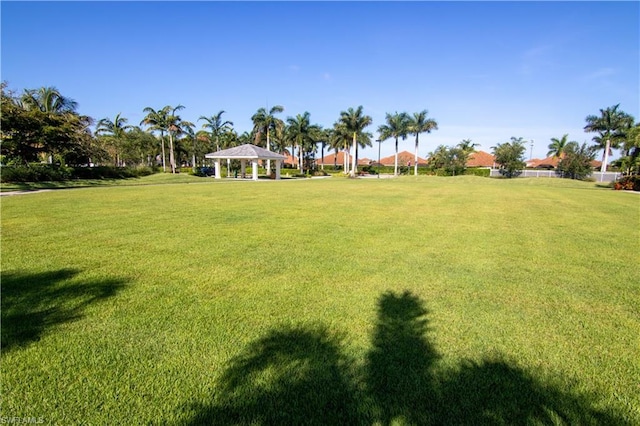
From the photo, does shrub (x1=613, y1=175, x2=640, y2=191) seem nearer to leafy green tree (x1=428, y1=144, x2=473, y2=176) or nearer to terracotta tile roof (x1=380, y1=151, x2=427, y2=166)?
leafy green tree (x1=428, y1=144, x2=473, y2=176)

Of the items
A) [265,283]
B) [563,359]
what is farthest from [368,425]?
[265,283]

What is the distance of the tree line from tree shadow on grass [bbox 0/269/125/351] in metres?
26.2

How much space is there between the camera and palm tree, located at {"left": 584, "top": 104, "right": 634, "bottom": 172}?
145 feet

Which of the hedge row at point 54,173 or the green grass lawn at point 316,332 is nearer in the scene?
the green grass lawn at point 316,332

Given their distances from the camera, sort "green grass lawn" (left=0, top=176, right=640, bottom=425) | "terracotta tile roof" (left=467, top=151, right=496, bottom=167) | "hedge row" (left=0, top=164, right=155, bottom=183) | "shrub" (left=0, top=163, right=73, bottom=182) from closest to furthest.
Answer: "green grass lawn" (left=0, top=176, right=640, bottom=425)
"shrub" (left=0, top=163, right=73, bottom=182)
"hedge row" (left=0, top=164, right=155, bottom=183)
"terracotta tile roof" (left=467, top=151, right=496, bottom=167)

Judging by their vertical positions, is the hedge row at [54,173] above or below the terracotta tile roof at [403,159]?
below

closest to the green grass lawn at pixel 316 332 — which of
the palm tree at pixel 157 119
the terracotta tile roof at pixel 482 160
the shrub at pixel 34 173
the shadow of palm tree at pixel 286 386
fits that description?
the shadow of palm tree at pixel 286 386

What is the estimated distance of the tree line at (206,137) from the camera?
2595cm

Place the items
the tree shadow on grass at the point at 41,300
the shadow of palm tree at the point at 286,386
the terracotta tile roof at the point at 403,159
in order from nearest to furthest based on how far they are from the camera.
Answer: the shadow of palm tree at the point at 286,386 → the tree shadow on grass at the point at 41,300 → the terracotta tile roof at the point at 403,159

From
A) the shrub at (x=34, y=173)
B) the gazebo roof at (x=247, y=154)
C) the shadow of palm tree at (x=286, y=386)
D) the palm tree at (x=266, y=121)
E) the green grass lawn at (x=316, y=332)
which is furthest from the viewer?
the palm tree at (x=266, y=121)

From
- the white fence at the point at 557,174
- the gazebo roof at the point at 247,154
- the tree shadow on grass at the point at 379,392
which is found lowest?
the tree shadow on grass at the point at 379,392

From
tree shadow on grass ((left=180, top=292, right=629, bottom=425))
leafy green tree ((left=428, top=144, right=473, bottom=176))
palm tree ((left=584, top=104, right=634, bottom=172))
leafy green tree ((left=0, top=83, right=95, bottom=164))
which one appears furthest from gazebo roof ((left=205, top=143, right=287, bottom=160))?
palm tree ((left=584, top=104, right=634, bottom=172))

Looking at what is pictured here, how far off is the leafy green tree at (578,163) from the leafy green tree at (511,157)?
5201 mm

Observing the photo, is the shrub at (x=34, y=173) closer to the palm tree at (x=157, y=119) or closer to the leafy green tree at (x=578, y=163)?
the palm tree at (x=157, y=119)
